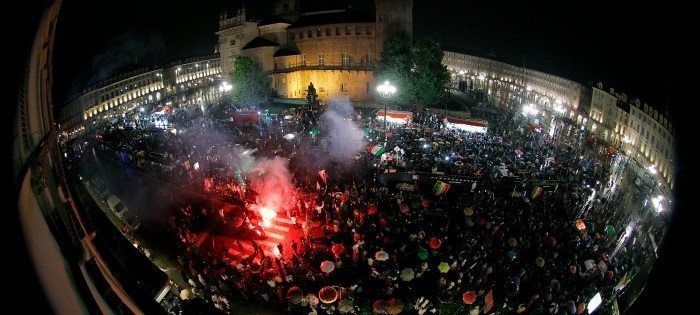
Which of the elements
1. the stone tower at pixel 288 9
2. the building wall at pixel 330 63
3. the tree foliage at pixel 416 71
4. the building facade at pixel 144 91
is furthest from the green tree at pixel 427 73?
the building facade at pixel 144 91

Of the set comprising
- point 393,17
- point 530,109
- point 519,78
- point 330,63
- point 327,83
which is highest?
point 393,17

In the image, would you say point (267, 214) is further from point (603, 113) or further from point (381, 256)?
point (603, 113)

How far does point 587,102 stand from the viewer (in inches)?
1591

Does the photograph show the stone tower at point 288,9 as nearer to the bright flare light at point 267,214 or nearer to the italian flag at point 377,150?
the italian flag at point 377,150

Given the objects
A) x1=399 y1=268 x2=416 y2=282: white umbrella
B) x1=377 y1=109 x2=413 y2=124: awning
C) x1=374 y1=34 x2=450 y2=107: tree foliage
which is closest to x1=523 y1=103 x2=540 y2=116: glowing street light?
x1=374 y1=34 x2=450 y2=107: tree foliage

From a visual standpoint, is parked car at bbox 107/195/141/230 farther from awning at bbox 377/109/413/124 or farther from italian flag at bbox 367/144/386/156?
awning at bbox 377/109/413/124

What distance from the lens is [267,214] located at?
15.8 metres

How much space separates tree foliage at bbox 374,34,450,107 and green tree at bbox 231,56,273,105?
14.0 meters

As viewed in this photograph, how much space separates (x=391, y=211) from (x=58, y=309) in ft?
44.5

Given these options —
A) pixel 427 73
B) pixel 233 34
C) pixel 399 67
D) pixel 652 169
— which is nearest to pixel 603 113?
pixel 652 169

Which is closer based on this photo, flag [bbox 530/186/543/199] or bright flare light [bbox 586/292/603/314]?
bright flare light [bbox 586/292/603/314]

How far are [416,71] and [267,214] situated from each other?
2608 centimetres

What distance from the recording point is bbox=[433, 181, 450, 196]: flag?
17.6m

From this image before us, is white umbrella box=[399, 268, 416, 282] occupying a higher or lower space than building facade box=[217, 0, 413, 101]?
lower
